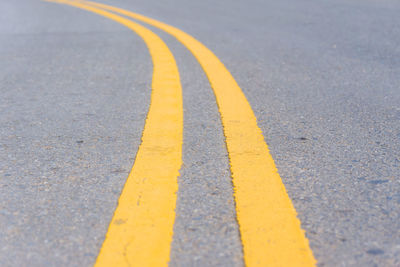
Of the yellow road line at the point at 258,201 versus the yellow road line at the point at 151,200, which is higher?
the yellow road line at the point at 258,201

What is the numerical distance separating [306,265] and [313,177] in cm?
67

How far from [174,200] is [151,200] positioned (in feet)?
0.25

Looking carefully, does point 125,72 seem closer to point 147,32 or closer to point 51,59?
point 51,59

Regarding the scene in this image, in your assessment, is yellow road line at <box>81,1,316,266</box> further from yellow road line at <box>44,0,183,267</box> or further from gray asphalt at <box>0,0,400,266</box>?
yellow road line at <box>44,0,183,267</box>

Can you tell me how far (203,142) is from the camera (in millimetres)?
2406

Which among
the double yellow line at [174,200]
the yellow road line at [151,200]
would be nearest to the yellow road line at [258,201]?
the double yellow line at [174,200]

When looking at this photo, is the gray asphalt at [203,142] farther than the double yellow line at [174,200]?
Yes

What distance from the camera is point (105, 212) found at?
1677 mm

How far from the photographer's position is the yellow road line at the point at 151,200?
1.41 metres

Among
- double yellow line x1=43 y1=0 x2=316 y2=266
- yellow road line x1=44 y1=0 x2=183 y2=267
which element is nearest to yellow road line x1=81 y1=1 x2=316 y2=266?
double yellow line x1=43 y1=0 x2=316 y2=266

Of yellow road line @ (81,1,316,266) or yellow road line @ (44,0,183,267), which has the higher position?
yellow road line @ (81,1,316,266)

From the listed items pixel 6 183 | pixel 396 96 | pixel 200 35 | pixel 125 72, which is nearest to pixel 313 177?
pixel 6 183

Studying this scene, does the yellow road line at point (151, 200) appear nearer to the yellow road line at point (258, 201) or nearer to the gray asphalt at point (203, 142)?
the gray asphalt at point (203, 142)

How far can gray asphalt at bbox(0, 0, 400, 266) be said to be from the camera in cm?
151
